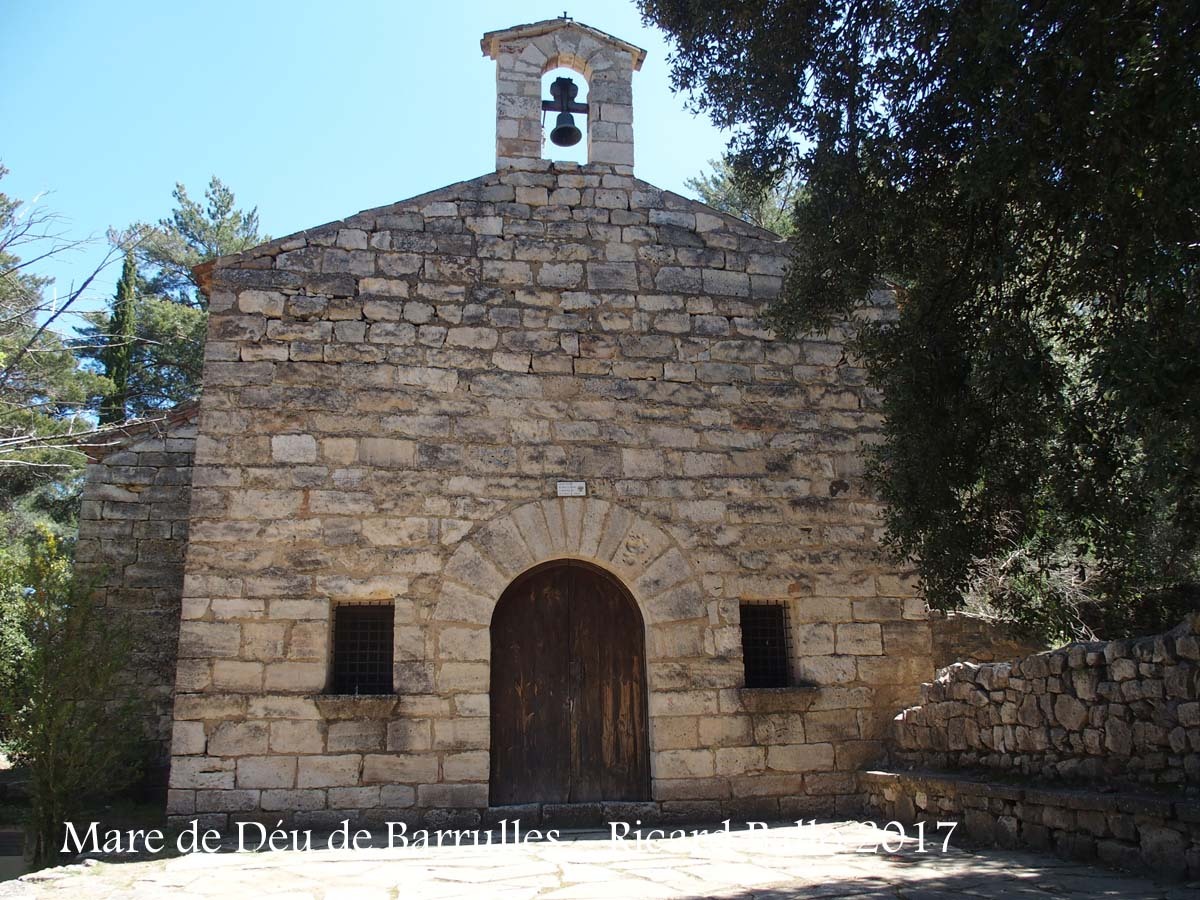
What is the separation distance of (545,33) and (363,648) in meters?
5.16

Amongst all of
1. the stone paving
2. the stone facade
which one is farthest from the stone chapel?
the stone paving

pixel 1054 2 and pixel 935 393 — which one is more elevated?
pixel 1054 2

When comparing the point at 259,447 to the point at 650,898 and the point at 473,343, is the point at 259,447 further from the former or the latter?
the point at 650,898

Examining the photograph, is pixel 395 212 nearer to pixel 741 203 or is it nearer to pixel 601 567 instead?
pixel 601 567

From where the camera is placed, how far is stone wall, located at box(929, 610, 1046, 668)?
7719mm

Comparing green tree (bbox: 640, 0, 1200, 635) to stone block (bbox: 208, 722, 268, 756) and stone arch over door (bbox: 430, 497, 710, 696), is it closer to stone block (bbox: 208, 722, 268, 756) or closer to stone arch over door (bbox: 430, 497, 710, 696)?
→ stone arch over door (bbox: 430, 497, 710, 696)

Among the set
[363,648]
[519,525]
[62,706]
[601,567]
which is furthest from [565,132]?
[62,706]

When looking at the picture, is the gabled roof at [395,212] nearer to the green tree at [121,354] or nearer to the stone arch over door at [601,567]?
the stone arch over door at [601,567]

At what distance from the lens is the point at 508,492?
687 centimetres

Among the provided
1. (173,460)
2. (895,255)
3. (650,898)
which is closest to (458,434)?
(173,460)

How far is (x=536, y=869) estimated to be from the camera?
4.84 metres

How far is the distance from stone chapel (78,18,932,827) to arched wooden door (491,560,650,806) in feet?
0.07

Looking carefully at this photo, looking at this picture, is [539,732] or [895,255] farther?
[539,732]

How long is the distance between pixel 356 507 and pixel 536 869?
288 centimetres
